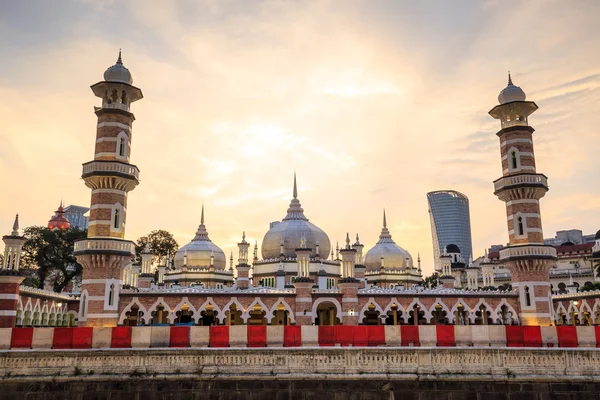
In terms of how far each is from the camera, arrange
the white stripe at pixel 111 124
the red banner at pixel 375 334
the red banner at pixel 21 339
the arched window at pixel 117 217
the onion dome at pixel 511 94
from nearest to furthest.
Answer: the red banner at pixel 21 339 < the red banner at pixel 375 334 < the arched window at pixel 117 217 < the white stripe at pixel 111 124 < the onion dome at pixel 511 94

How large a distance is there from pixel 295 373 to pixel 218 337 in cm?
489

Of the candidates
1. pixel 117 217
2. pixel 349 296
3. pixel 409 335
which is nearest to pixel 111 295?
pixel 117 217

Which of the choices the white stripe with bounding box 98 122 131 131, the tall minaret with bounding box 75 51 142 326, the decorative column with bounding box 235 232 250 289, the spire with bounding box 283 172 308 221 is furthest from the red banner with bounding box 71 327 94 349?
the spire with bounding box 283 172 308 221

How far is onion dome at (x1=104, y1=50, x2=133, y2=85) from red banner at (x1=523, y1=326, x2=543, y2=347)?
1348 inches

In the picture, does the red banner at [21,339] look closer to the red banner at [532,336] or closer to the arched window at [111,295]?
the arched window at [111,295]

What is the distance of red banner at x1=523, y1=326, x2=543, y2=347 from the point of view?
82.6 ft

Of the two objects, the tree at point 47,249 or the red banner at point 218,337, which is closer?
the red banner at point 218,337

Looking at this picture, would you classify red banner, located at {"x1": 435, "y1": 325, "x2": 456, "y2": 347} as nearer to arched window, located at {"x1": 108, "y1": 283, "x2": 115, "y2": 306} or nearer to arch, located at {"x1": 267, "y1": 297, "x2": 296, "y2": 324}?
arch, located at {"x1": 267, "y1": 297, "x2": 296, "y2": 324}

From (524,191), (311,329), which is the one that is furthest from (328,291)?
(524,191)

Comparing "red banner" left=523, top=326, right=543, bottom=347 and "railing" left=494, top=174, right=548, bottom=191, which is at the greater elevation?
"railing" left=494, top=174, right=548, bottom=191

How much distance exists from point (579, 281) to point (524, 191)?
5954 cm

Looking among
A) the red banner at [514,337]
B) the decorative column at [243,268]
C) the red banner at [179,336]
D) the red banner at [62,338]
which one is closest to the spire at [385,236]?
the decorative column at [243,268]

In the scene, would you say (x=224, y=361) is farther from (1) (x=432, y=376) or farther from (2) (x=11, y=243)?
(2) (x=11, y=243)

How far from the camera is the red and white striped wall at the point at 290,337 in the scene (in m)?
24.9
